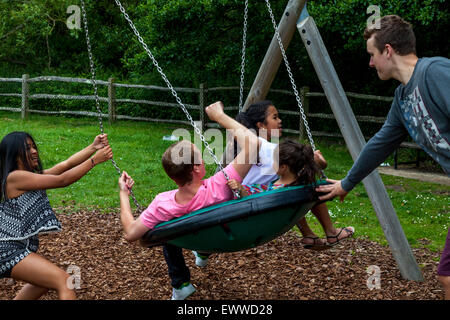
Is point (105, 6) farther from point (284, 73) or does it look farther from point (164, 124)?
point (284, 73)

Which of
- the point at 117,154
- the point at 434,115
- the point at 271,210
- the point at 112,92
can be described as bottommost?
the point at 271,210

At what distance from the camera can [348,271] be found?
15.2 feet

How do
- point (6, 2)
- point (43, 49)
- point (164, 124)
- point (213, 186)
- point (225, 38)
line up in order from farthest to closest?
point (43, 49) → point (6, 2) → point (164, 124) → point (225, 38) → point (213, 186)

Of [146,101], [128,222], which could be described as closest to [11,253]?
[128,222]

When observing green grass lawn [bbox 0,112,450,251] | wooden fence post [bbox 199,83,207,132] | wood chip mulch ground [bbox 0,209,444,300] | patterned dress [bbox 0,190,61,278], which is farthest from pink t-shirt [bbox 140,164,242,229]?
wooden fence post [bbox 199,83,207,132]

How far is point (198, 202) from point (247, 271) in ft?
5.26

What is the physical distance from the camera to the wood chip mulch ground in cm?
418

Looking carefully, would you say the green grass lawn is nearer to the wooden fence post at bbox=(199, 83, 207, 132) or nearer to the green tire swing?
the wooden fence post at bbox=(199, 83, 207, 132)

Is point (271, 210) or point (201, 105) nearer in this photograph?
point (271, 210)

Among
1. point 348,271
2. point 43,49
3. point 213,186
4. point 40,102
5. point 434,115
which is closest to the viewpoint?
point 434,115

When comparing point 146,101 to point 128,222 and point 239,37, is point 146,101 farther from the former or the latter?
point 128,222

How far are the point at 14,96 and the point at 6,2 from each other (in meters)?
2.99

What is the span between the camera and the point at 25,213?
3168 mm

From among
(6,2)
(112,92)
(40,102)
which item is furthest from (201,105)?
(6,2)
